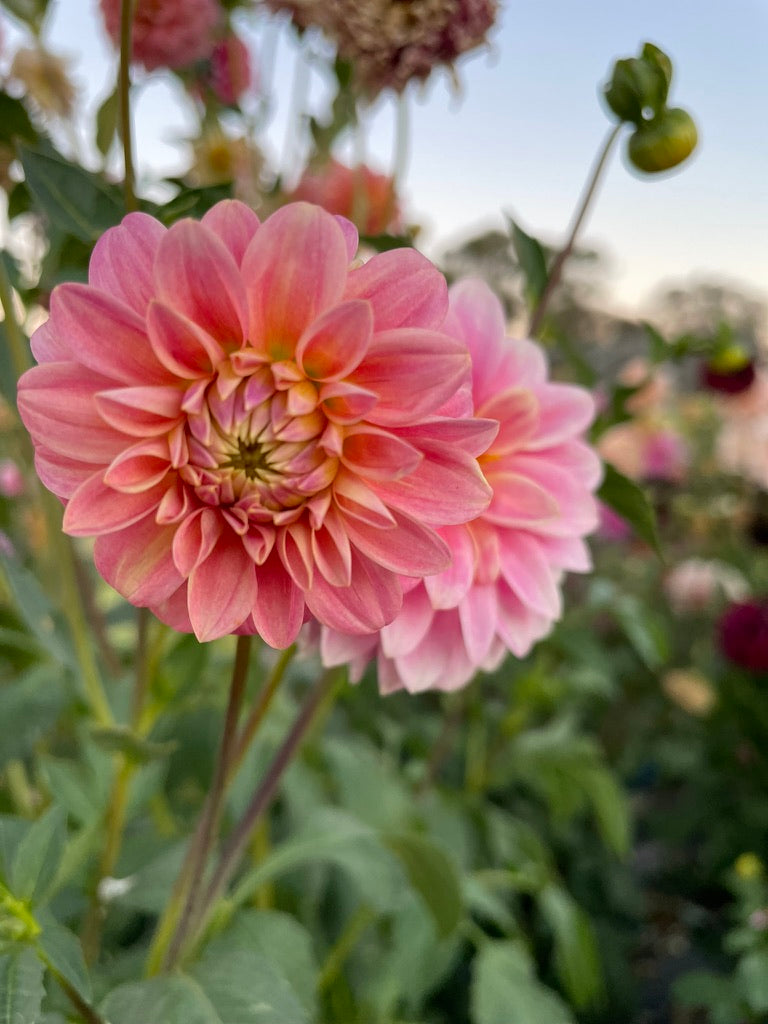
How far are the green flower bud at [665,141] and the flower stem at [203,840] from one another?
0.24 metres

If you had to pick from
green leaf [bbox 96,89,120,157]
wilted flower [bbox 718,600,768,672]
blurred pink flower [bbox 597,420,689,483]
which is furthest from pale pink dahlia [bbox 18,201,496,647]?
blurred pink flower [bbox 597,420,689,483]

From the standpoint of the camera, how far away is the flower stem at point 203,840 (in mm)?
278

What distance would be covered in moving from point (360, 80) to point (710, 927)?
3.52 feet

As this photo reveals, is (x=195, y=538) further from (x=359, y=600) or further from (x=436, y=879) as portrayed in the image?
(x=436, y=879)

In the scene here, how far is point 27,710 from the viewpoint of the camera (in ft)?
1.53

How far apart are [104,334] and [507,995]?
568 millimetres

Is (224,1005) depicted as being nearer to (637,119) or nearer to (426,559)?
(426,559)

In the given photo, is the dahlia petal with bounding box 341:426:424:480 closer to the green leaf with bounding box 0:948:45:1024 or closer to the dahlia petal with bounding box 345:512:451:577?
the dahlia petal with bounding box 345:512:451:577

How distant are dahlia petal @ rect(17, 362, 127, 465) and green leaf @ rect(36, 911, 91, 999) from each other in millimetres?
165

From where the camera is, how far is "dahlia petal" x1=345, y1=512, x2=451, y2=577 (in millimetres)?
229

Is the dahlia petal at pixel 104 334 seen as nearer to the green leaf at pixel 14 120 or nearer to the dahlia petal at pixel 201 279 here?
the dahlia petal at pixel 201 279

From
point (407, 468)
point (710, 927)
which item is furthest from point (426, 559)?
point (710, 927)

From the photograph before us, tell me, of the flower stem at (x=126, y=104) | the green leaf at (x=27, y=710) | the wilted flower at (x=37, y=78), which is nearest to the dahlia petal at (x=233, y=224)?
the flower stem at (x=126, y=104)

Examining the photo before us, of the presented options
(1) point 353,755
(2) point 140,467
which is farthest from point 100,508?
(1) point 353,755
